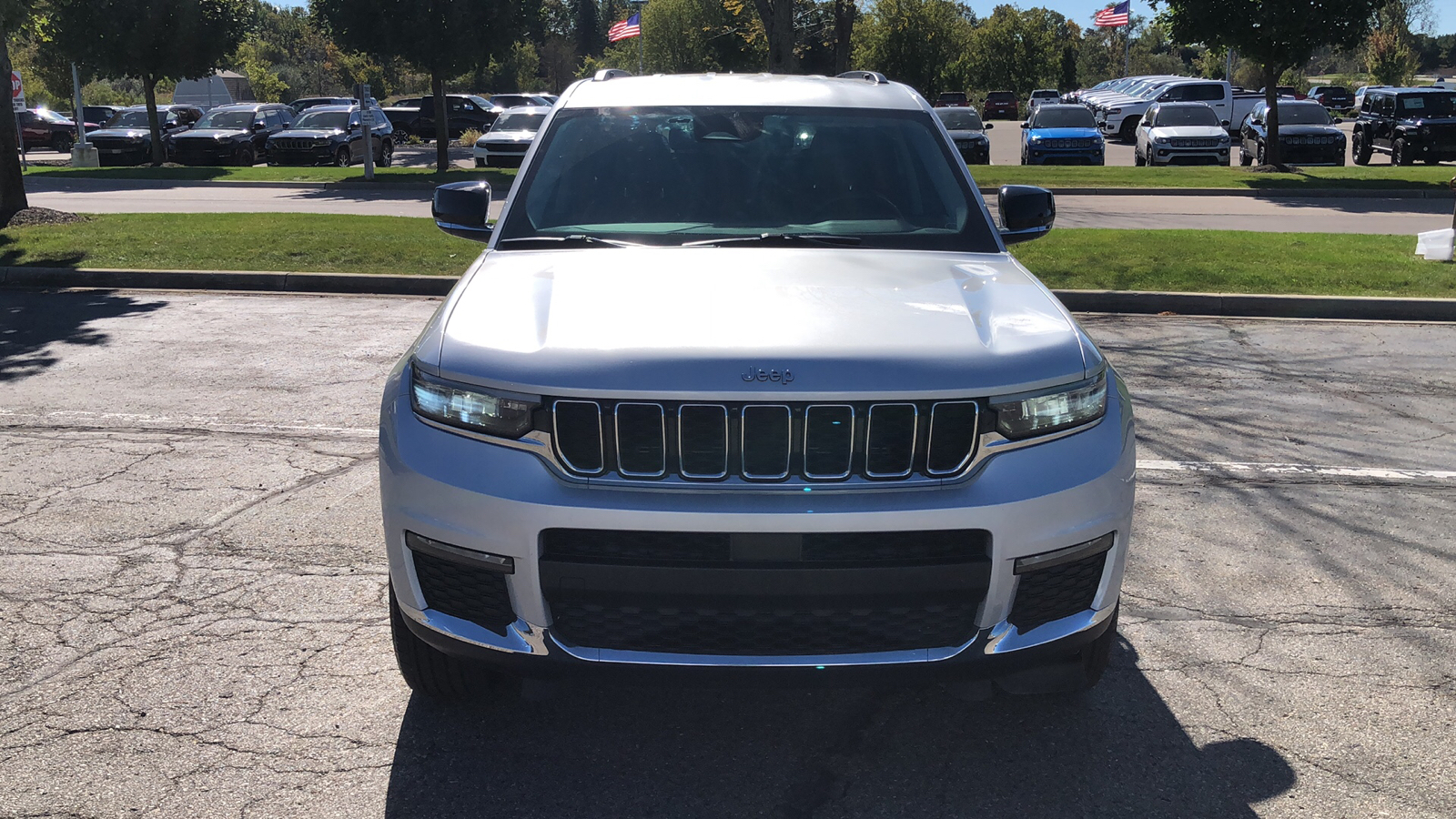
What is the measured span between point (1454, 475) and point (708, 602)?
4763 millimetres

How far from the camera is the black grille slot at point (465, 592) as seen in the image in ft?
9.89

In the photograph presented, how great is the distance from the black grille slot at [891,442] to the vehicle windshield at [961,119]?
25198mm

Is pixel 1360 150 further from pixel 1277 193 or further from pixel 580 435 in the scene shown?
pixel 580 435

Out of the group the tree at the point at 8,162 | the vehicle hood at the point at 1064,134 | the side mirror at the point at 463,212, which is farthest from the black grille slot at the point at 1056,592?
the vehicle hood at the point at 1064,134

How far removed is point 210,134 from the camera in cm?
2981

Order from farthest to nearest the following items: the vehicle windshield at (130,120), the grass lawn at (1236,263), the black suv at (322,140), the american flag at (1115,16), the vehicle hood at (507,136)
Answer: the american flag at (1115,16), the vehicle windshield at (130,120), the black suv at (322,140), the vehicle hood at (507,136), the grass lawn at (1236,263)

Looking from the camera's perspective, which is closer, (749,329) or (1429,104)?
(749,329)

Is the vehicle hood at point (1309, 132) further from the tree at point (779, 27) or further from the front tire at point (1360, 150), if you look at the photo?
the tree at point (779, 27)

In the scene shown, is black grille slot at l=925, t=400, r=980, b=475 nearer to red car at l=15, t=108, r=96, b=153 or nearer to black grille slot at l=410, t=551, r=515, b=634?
black grille slot at l=410, t=551, r=515, b=634

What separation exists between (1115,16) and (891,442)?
56.6 metres

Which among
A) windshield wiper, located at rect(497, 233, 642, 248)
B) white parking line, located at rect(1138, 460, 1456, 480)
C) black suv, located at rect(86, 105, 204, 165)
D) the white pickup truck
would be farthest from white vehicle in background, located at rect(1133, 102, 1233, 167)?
windshield wiper, located at rect(497, 233, 642, 248)

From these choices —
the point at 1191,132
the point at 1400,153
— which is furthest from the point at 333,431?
the point at 1400,153

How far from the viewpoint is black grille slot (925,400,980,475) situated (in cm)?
299

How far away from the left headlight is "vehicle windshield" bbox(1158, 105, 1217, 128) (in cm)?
2795
